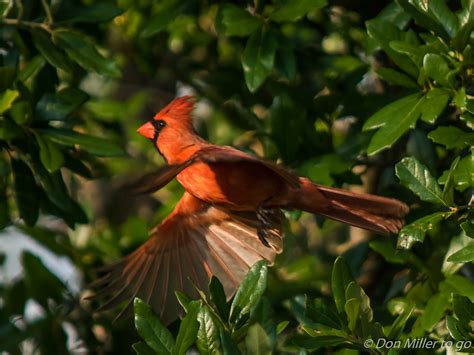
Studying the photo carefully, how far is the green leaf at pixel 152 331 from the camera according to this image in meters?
2.64

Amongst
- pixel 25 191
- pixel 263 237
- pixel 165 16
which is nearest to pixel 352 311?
pixel 263 237

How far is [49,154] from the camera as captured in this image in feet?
10.4

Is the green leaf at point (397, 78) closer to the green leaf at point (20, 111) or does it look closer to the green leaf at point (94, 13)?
the green leaf at point (94, 13)

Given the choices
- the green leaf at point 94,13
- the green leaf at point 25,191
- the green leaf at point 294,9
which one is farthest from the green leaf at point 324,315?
the green leaf at point 94,13

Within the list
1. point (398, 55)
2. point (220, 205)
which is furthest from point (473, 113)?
point (220, 205)

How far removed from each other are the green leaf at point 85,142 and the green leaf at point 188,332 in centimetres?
83

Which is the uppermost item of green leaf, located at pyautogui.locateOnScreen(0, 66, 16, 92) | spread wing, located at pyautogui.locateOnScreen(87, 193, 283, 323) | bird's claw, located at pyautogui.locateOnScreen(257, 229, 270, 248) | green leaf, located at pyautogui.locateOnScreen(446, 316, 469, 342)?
green leaf, located at pyautogui.locateOnScreen(0, 66, 16, 92)

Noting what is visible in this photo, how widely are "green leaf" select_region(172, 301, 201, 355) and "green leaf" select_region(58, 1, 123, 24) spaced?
126 cm

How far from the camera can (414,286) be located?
3.32 metres

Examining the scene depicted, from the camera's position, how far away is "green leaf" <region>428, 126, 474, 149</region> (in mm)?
2891

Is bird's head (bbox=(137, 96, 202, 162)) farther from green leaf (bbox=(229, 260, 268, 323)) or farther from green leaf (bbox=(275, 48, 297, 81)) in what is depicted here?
green leaf (bbox=(229, 260, 268, 323))

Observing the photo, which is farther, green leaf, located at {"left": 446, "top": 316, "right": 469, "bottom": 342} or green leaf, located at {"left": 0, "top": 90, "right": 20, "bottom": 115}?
green leaf, located at {"left": 0, "top": 90, "right": 20, "bottom": 115}

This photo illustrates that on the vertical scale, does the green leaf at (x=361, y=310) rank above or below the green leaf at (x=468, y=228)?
below

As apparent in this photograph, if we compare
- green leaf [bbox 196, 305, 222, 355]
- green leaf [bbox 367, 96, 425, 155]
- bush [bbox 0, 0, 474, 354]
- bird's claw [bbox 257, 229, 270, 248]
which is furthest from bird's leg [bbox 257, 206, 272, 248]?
green leaf [bbox 196, 305, 222, 355]
